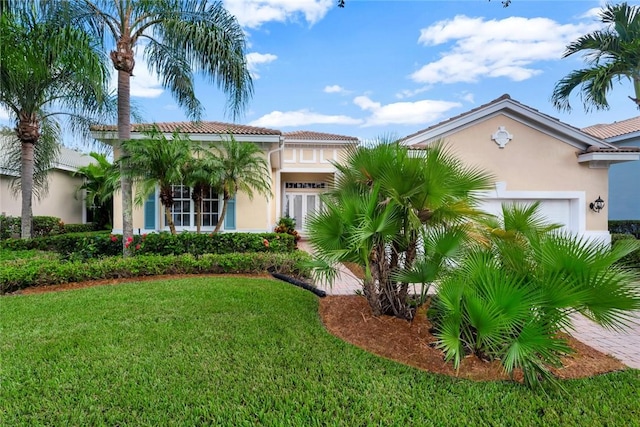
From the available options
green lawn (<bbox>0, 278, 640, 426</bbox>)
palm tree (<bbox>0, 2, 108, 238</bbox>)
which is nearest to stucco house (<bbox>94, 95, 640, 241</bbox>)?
palm tree (<bbox>0, 2, 108, 238</bbox>)

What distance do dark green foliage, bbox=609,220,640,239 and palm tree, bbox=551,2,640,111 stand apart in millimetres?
6217

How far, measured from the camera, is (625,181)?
15078 mm

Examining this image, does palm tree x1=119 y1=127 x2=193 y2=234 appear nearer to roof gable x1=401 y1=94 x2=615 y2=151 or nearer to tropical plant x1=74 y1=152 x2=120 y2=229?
roof gable x1=401 y1=94 x2=615 y2=151

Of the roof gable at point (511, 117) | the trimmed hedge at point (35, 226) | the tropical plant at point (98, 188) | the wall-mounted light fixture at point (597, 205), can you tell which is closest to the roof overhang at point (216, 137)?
the roof gable at point (511, 117)

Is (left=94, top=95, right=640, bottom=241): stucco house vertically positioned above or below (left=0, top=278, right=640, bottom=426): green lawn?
above

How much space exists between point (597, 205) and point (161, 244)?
1461cm

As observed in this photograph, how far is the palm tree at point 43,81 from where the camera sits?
22.0 ft

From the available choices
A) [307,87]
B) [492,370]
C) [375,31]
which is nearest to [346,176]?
[492,370]

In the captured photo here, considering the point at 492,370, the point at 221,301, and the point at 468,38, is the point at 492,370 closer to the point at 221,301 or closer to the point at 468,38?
the point at 221,301

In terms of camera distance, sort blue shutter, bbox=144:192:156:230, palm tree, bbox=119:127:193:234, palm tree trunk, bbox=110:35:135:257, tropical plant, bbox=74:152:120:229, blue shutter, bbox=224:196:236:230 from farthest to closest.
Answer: tropical plant, bbox=74:152:120:229, blue shutter, bbox=224:196:236:230, blue shutter, bbox=144:192:156:230, palm tree, bbox=119:127:193:234, palm tree trunk, bbox=110:35:135:257

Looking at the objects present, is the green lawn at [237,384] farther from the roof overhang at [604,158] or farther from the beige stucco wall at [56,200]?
the beige stucco wall at [56,200]

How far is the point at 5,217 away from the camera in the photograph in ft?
45.1

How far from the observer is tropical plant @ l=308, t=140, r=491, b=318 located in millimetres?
3984

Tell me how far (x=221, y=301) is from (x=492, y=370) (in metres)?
4.43
